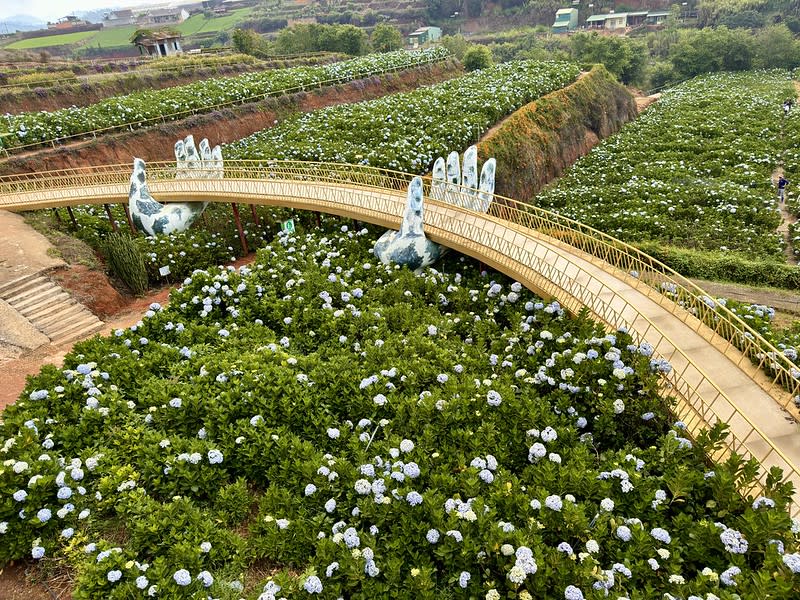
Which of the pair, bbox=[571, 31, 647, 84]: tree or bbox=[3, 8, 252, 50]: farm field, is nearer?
bbox=[571, 31, 647, 84]: tree

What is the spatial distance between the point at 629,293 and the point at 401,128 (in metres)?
20.4

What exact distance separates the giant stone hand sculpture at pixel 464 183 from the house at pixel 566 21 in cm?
11429

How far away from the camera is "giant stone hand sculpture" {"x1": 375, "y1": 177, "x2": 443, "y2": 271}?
1354 centimetres

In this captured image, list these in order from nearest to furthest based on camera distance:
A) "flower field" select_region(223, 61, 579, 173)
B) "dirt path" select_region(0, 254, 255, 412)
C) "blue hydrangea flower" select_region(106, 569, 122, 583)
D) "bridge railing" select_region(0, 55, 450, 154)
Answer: "blue hydrangea flower" select_region(106, 569, 122, 583)
"dirt path" select_region(0, 254, 255, 412)
"flower field" select_region(223, 61, 579, 173)
"bridge railing" select_region(0, 55, 450, 154)

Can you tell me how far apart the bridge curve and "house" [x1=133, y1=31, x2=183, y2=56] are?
53762 mm

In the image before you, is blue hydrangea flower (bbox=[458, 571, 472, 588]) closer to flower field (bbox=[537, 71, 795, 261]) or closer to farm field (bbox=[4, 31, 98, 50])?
flower field (bbox=[537, 71, 795, 261])

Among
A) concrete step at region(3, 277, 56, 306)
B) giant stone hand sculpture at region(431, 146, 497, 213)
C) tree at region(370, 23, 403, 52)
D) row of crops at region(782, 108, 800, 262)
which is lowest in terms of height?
row of crops at region(782, 108, 800, 262)

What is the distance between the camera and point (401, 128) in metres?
28.2

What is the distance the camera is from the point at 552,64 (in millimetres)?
47656

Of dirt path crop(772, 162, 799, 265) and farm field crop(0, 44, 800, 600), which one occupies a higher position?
farm field crop(0, 44, 800, 600)

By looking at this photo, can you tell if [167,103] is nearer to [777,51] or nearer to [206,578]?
[206,578]

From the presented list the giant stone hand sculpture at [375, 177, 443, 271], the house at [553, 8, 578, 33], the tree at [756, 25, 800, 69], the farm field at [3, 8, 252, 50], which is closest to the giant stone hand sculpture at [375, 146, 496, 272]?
→ the giant stone hand sculpture at [375, 177, 443, 271]

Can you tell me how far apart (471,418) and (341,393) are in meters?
2.54

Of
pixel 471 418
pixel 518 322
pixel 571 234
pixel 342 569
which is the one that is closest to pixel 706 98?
pixel 571 234
